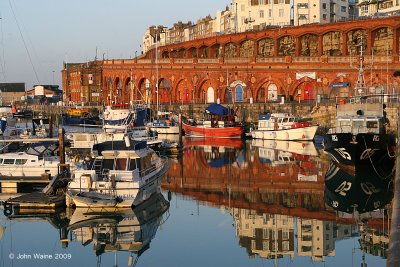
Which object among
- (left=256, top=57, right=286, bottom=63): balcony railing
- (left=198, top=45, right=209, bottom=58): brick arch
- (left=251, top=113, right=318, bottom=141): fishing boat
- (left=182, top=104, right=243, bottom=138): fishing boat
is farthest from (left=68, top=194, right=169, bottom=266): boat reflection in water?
(left=198, top=45, right=209, bottom=58): brick arch

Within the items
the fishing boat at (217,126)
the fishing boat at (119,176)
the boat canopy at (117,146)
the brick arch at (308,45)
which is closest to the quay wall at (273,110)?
the fishing boat at (217,126)

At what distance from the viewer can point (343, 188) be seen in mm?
34000

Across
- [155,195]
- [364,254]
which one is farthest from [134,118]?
[364,254]

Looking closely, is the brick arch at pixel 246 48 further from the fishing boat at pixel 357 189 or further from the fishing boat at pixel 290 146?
the fishing boat at pixel 357 189

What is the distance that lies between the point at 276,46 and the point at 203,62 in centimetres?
1085

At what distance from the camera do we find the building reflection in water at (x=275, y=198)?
2339 cm

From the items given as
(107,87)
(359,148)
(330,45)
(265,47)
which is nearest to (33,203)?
(359,148)

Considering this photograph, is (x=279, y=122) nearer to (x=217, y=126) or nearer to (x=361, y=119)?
(x=217, y=126)

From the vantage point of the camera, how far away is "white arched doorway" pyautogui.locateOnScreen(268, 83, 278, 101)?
83.9 m

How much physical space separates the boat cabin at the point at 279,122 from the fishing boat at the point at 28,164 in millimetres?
33220

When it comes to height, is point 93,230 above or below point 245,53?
below

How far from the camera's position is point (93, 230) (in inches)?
1001

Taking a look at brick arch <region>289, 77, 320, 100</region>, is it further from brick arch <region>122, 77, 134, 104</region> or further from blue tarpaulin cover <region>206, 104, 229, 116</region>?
brick arch <region>122, 77, 134, 104</region>

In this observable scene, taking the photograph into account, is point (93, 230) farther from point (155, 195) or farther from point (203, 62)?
point (203, 62)
